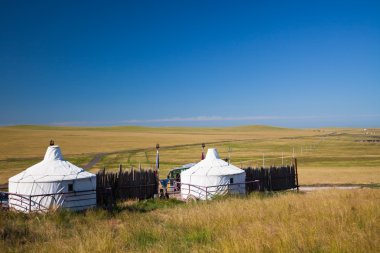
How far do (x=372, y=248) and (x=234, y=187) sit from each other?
1752cm

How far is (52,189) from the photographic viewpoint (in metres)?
18.5

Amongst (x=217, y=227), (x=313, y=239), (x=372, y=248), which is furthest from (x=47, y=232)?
(x=372, y=248)

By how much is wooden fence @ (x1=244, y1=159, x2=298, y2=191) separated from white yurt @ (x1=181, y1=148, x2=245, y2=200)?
203 cm

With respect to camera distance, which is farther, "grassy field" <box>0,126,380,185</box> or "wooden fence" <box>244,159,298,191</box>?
"grassy field" <box>0,126,380,185</box>

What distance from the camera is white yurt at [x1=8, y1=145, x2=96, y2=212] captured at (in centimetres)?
1821

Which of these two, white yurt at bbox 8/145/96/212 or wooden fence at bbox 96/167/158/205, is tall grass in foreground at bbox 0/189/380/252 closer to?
white yurt at bbox 8/145/96/212

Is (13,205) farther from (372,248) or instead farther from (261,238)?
(372,248)

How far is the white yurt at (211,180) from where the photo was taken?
22219 millimetres

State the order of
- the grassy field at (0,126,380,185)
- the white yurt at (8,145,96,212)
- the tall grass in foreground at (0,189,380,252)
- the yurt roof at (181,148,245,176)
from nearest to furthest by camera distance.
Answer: the tall grass in foreground at (0,189,380,252), the white yurt at (8,145,96,212), the yurt roof at (181,148,245,176), the grassy field at (0,126,380,185)

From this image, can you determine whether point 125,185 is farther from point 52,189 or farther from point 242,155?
point 242,155

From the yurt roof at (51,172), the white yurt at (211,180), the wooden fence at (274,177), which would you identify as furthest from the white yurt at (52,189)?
the wooden fence at (274,177)

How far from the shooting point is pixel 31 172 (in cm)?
1917

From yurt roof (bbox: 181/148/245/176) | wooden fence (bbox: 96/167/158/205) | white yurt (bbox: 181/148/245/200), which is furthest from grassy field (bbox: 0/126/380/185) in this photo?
wooden fence (bbox: 96/167/158/205)

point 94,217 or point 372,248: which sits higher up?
point 372,248
